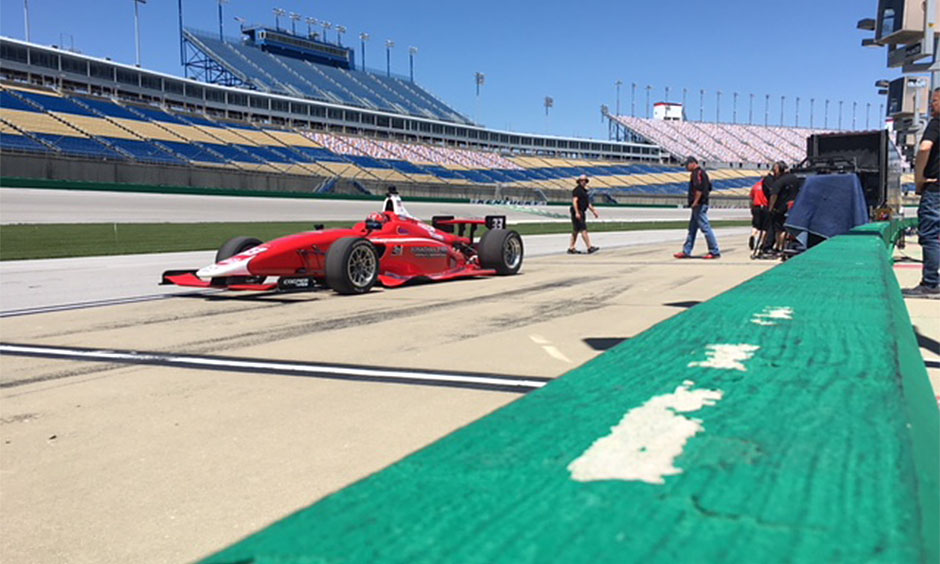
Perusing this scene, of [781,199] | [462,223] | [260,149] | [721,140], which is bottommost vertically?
[462,223]

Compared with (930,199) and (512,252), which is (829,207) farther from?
(512,252)

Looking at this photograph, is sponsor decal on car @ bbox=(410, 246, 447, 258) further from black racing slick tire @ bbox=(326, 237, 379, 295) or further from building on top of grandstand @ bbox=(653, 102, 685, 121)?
building on top of grandstand @ bbox=(653, 102, 685, 121)

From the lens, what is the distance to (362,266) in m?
7.78

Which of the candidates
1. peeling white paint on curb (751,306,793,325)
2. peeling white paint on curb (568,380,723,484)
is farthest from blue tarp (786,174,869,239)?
peeling white paint on curb (568,380,723,484)

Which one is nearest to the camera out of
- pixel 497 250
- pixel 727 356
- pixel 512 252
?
pixel 727 356

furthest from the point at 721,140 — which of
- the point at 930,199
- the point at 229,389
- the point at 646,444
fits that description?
the point at 646,444

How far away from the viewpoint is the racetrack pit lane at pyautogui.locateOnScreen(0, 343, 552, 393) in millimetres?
3812

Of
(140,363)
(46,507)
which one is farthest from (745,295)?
(140,363)

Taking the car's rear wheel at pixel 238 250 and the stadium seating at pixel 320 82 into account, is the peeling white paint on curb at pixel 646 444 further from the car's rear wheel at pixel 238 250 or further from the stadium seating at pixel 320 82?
the stadium seating at pixel 320 82

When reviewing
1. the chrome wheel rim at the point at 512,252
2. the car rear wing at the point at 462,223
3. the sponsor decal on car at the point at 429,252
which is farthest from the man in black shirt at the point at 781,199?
the sponsor decal on car at the point at 429,252

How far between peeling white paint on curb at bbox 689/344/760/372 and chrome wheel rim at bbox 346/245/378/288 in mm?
6313

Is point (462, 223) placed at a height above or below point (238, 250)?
above

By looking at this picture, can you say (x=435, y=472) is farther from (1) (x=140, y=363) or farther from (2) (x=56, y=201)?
(2) (x=56, y=201)

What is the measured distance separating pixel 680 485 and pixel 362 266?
7.14m
